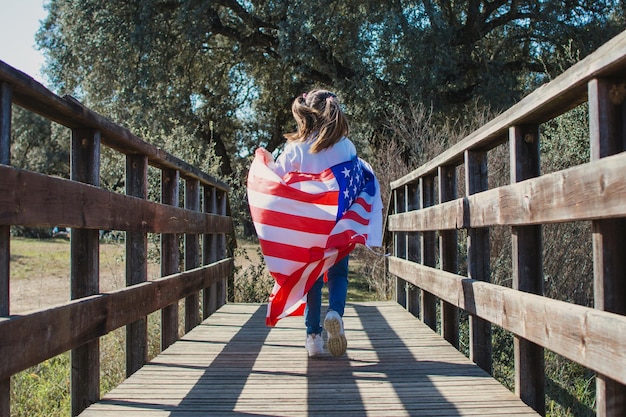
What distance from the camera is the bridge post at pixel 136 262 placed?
380cm

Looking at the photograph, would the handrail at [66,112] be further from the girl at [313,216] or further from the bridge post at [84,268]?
the girl at [313,216]

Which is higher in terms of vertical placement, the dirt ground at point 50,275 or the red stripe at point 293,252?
the red stripe at point 293,252

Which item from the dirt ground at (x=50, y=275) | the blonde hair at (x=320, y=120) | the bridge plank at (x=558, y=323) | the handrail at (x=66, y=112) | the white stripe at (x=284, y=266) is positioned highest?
the blonde hair at (x=320, y=120)

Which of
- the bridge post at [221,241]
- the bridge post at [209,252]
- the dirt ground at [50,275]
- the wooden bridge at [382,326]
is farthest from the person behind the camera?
the dirt ground at [50,275]

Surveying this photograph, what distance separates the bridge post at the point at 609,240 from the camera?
83.1 inches

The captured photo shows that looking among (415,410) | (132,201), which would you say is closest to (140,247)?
(132,201)

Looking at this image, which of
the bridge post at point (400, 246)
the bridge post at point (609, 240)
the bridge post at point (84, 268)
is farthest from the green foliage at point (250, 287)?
the bridge post at point (609, 240)

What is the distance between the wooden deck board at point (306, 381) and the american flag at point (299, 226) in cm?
48

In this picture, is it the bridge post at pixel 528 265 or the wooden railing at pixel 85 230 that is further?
the bridge post at pixel 528 265

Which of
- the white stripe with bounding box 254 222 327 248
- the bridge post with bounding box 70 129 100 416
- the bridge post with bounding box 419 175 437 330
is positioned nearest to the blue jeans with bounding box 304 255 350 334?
the white stripe with bounding box 254 222 327 248

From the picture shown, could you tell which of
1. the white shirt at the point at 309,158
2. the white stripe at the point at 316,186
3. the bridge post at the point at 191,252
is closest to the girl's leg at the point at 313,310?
the white stripe at the point at 316,186

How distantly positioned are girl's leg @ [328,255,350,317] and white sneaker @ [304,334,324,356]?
0.21 meters

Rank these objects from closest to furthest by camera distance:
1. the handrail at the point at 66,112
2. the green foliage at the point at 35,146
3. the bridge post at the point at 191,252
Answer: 1. the handrail at the point at 66,112
2. the bridge post at the point at 191,252
3. the green foliage at the point at 35,146

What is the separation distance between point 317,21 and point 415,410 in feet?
41.0
